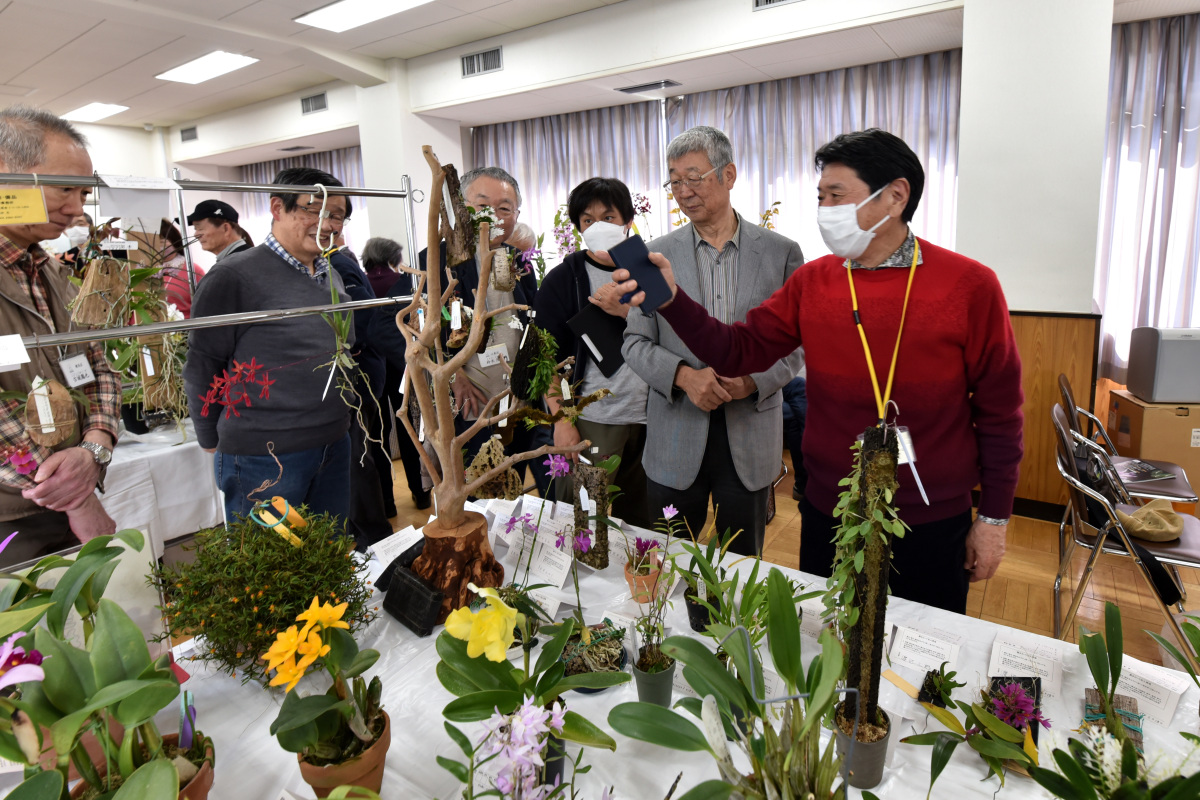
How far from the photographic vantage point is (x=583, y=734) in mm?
827

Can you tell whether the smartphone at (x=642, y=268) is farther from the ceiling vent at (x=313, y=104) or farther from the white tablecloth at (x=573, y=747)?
the ceiling vent at (x=313, y=104)

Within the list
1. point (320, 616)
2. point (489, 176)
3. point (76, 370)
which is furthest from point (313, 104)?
point (320, 616)

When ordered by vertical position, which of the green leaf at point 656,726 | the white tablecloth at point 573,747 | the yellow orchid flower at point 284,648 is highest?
the yellow orchid flower at point 284,648

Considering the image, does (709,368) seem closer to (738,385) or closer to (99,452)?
(738,385)

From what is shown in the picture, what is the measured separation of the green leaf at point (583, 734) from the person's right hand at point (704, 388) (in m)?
1.05

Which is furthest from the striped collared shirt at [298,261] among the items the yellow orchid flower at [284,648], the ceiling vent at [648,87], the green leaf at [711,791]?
the ceiling vent at [648,87]

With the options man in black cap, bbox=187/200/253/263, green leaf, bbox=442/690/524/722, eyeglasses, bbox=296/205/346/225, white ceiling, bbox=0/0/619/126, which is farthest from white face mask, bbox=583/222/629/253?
white ceiling, bbox=0/0/619/126

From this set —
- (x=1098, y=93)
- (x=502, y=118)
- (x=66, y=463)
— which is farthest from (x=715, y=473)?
(x=502, y=118)

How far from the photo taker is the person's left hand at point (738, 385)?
5.88ft

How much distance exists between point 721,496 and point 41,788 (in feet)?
5.12

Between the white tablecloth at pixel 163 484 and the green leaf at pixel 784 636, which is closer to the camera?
the green leaf at pixel 784 636

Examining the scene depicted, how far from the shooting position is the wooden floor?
8.27 feet

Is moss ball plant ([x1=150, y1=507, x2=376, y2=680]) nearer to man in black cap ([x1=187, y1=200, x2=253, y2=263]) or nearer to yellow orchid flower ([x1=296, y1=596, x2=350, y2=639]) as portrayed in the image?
yellow orchid flower ([x1=296, y1=596, x2=350, y2=639])

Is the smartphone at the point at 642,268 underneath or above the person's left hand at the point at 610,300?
above
